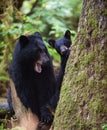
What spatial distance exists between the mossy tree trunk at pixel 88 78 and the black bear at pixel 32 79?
133 cm

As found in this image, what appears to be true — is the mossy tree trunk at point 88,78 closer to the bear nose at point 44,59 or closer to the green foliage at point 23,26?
the bear nose at point 44,59

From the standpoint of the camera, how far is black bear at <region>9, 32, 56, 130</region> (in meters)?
6.14

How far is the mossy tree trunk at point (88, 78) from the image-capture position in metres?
4.50

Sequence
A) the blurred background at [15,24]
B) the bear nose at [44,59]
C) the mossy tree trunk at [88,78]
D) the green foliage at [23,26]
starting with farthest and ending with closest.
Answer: the green foliage at [23,26]
the blurred background at [15,24]
the bear nose at [44,59]
the mossy tree trunk at [88,78]

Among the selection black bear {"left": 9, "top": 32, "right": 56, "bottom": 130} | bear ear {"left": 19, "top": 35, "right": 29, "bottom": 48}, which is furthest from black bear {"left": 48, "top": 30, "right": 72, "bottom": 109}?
bear ear {"left": 19, "top": 35, "right": 29, "bottom": 48}

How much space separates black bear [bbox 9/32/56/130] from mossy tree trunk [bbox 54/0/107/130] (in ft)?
4.36

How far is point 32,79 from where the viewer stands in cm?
623

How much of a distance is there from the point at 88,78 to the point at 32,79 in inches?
70.1

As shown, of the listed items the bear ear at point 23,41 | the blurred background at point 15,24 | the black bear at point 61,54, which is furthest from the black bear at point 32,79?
the blurred background at point 15,24

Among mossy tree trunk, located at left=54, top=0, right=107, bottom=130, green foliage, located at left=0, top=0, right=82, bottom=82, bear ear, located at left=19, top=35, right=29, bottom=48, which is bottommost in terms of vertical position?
mossy tree trunk, located at left=54, top=0, right=107, bottom=130

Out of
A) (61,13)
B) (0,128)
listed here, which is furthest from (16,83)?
(61,13)

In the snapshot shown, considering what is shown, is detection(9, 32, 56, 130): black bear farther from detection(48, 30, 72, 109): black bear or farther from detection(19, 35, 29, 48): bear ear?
detection(48, 30, 72, 109): black bear

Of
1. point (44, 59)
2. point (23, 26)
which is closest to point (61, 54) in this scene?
point (44, 59)

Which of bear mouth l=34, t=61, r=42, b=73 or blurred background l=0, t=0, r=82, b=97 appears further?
blurred background l=0, t=0, r=82, b=97
